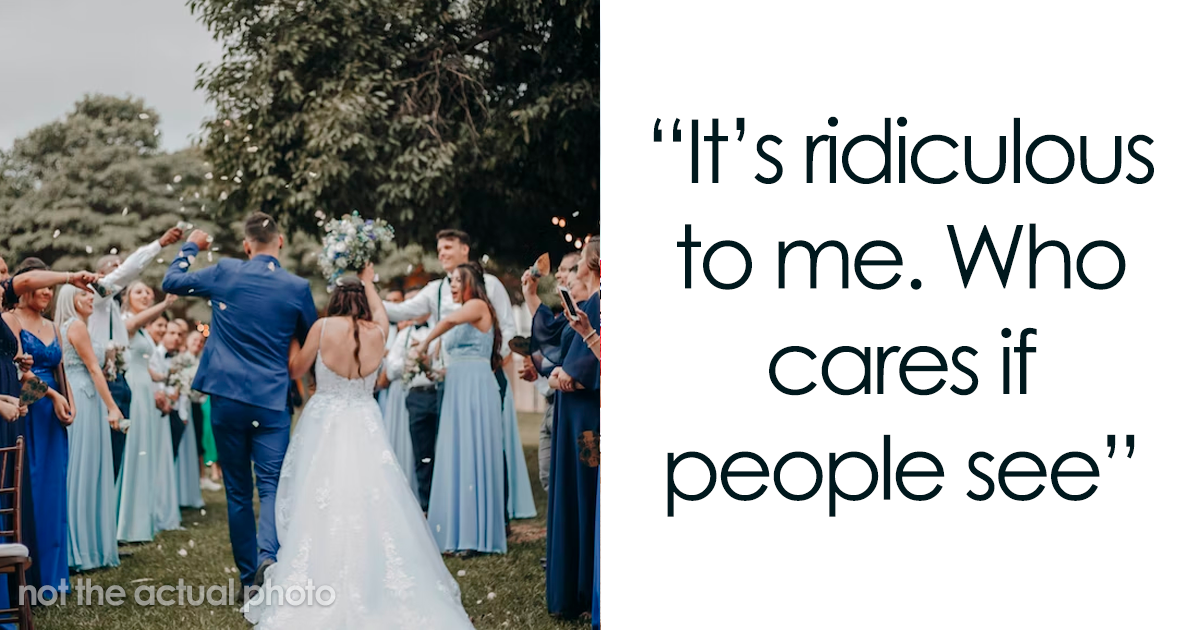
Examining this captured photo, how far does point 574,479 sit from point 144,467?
4.42 meters

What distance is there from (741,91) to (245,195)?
944 centimetres

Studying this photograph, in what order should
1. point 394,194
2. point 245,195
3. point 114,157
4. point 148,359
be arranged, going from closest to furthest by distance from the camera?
point 148,359 < point 394,194 < point 245,195 < point 114,157

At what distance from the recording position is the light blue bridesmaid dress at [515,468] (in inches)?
321

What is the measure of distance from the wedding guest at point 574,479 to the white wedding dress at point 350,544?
1.50ft

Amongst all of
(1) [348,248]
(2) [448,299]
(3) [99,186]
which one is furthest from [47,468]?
(3) [99,186]

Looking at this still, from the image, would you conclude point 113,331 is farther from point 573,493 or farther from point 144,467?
point 573,493

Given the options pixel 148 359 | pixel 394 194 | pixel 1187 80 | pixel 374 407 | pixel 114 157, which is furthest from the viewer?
pixel 114 157

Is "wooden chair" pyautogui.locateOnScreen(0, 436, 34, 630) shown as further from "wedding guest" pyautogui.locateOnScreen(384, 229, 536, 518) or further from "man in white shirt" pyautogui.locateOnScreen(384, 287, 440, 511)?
"man in white shirt" pyautogui.locateOnScreen(384, 287, 440, 511)

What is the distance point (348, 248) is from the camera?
6004 mm

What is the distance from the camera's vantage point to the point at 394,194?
10.6 metres

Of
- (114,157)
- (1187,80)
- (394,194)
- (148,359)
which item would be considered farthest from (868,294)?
(114,157)

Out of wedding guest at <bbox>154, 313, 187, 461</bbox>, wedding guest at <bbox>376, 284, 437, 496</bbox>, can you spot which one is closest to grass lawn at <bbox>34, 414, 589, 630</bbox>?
wedding guest at <bbox>154, 313, 187, 461</bbox>

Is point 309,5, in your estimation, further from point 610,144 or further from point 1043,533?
point 1043,533

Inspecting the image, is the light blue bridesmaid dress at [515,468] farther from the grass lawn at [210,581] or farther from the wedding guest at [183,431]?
the wedding guest at [183,431]
